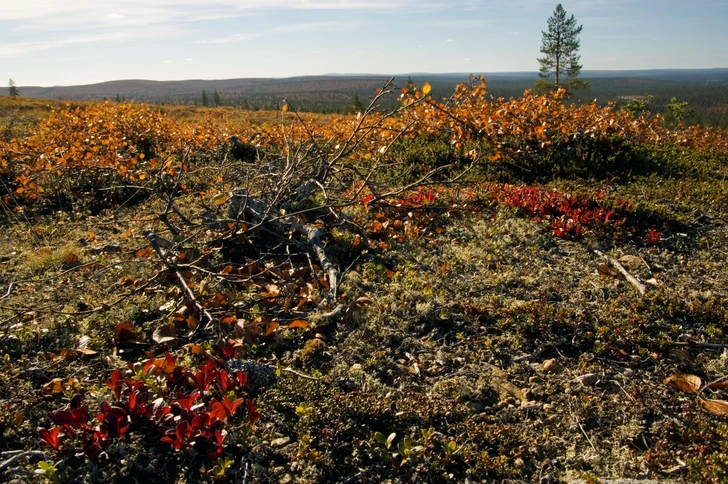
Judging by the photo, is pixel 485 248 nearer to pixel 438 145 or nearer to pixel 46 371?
pixel 46 371

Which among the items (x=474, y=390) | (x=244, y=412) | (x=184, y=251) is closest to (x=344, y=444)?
(x=244, y=412)

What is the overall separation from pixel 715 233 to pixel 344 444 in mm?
4656

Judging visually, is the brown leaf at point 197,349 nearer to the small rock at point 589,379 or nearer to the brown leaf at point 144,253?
the brown leaf at point 144,253

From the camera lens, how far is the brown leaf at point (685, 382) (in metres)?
2.56

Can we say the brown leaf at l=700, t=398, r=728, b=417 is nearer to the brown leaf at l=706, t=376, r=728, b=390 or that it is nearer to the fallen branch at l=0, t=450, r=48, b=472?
the brown leaf at l=706, t=376, r=728, b=390

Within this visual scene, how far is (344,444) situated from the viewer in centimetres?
221

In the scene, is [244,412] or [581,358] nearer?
[244,412]

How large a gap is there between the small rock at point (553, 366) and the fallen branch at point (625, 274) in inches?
47.7

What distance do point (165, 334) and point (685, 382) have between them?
3.23 meters

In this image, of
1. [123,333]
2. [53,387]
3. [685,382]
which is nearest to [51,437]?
[53,387]

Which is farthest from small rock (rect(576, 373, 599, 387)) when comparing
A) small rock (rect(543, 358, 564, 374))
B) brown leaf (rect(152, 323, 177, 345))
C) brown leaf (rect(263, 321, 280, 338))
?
brown leaf (rect(152, 323, 177, 345))

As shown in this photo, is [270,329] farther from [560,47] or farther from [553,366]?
[560,47]

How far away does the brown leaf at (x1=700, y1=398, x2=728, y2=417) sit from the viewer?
7.74 ft

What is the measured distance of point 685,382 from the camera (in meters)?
2.58
